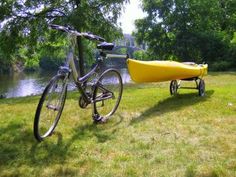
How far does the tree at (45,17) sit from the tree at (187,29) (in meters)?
16.5

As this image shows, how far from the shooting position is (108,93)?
587 cm

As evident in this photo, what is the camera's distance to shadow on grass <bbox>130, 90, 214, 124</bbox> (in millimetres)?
5980

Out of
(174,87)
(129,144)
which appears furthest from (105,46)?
(174,87)

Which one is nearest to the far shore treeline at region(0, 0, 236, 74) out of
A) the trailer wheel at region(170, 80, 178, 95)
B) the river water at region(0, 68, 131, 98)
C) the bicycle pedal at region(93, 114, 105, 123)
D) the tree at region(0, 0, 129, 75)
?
the tree at region(0, 0, 129, 75)

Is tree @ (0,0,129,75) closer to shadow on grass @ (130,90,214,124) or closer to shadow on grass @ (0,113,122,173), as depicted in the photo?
shadow on grass @ (130,90,214,124)

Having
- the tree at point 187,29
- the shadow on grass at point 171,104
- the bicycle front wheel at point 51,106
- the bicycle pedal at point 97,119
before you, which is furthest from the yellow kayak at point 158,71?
the tree at point 187,29

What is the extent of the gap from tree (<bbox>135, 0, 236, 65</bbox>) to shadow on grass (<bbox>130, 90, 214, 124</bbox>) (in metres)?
20.9

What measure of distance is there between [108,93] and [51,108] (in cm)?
147

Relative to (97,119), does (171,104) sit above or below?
below

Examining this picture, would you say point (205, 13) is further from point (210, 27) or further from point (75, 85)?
point (75, 85)

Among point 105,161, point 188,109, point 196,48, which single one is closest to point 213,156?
point 105,161

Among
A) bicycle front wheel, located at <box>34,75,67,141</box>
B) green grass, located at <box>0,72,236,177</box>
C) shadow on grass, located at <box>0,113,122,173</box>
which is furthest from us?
bicycle front wheel, located at <box>34,75,67,141</box>

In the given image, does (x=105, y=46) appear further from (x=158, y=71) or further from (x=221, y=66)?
(x=221, y=66)

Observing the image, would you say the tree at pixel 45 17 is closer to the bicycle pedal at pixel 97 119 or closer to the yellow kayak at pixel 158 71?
the yellow kayak at pixel 158 71
